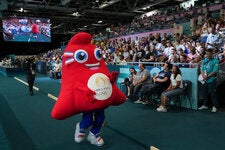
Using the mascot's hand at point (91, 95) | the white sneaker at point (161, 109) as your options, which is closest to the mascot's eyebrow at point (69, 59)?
the mascot's hand at point (91, 95)

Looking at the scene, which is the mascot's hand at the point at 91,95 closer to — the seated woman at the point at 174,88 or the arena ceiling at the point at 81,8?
the seated woman at the point at 174,88

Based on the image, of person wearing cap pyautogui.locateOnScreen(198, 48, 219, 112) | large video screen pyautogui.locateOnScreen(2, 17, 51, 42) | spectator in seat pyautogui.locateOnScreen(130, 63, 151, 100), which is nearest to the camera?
person wearing cap pyautogui.locateOnScreen(198, 48, 219, 112)

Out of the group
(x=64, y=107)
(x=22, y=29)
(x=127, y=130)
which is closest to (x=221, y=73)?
(x=127, y=130)

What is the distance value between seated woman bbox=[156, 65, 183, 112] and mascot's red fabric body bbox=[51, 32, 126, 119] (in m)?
2.63

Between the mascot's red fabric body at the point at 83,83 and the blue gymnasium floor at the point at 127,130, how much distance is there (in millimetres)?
762

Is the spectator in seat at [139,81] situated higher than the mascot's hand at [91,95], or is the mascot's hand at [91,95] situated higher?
the mascot's hand at [91,95]

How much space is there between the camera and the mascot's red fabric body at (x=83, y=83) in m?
3.62

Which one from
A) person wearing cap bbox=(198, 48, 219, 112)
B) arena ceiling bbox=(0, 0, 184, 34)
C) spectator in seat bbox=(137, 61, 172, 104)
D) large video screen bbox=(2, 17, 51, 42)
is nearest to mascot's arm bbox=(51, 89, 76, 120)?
spectator in seat bbox=(137, 61, 172, 104)

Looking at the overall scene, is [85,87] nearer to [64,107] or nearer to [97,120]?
[64,107]

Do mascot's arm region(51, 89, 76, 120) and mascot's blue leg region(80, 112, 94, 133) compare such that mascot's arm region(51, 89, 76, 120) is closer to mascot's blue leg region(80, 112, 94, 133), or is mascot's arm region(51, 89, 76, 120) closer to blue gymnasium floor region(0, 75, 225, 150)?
mascot's blue leg region(80, 112, 94, 133)

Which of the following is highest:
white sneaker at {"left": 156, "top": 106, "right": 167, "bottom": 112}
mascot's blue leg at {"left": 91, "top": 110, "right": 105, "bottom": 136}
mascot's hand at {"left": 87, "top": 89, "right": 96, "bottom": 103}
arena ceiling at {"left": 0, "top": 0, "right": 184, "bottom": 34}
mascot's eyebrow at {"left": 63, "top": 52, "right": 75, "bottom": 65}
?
arena ceiling at {"left": 0, "top": 0, "right": 184, "bottom": 34}

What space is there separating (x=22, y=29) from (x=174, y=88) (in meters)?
15.2

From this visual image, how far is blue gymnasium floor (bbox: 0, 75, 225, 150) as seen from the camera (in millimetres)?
4051

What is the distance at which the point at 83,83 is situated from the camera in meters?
3.73
